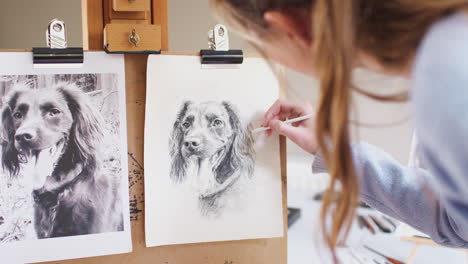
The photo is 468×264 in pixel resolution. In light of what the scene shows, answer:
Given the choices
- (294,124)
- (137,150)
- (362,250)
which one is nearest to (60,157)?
(137,150)

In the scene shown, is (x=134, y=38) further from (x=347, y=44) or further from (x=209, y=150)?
(x=347, y=44)

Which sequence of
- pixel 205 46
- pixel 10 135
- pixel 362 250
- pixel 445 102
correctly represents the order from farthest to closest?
1. pixel 205 46
2. pixel 362 250
3. pixel 10 135
4. pixel 445 102

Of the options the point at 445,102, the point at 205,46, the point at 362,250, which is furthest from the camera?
the point at 205,46

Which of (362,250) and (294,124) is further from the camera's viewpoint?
(362,250)

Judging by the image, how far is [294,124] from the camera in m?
0.66

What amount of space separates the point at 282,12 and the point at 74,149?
382 millimetres

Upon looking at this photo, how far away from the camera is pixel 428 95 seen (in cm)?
27

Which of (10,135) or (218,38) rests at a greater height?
(218,38)

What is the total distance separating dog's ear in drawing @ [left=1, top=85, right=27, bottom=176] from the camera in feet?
1.87

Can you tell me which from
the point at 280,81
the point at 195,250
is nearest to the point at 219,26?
the point at 280,81

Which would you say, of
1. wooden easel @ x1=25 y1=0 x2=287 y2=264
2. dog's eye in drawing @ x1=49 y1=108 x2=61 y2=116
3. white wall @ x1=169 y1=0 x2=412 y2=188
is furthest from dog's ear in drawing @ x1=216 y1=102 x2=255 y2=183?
white wall @ x1=169 y1=0 x2=412 y2=188

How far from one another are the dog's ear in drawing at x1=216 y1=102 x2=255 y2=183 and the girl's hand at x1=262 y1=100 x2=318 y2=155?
0.04 meters

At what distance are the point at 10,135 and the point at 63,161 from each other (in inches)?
3.1

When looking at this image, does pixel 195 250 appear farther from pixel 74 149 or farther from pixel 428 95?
pixel 428 95
